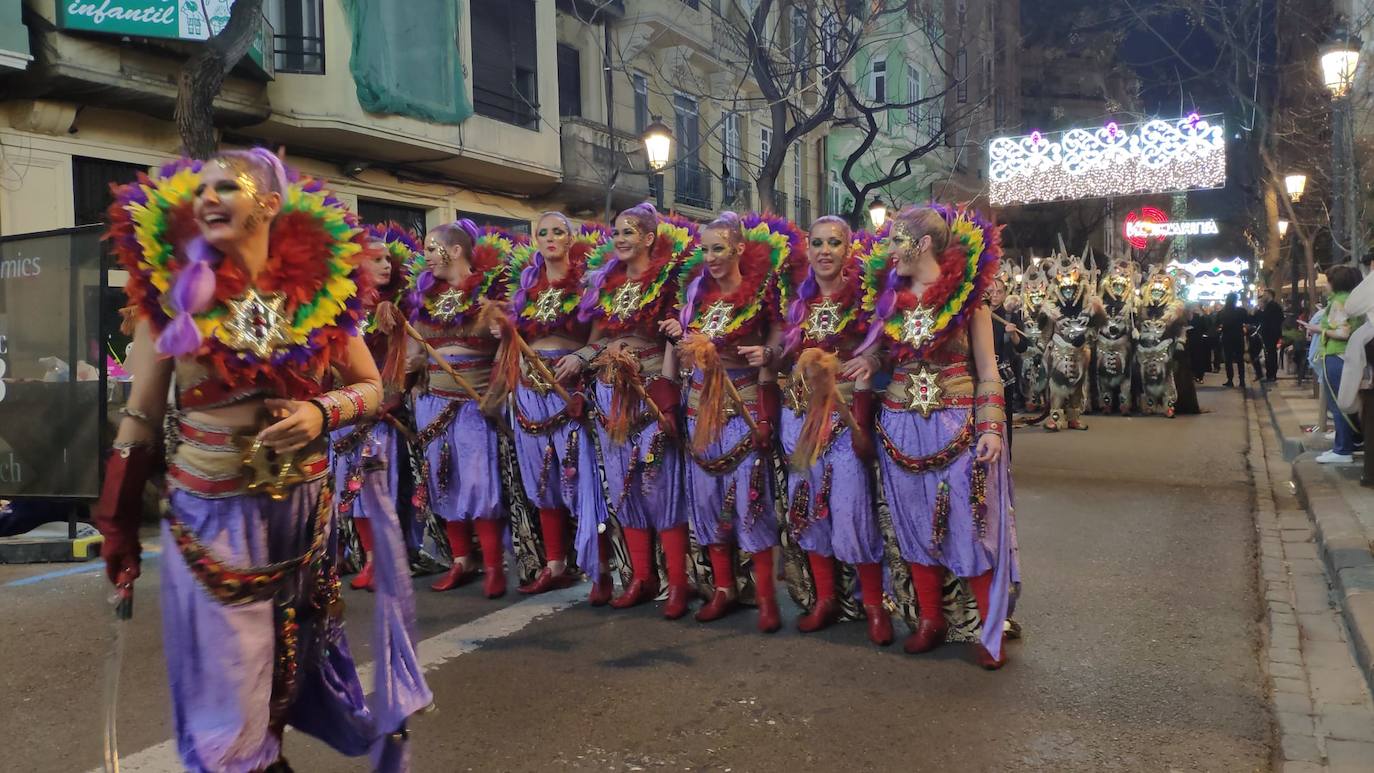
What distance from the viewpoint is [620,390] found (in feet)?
16.7

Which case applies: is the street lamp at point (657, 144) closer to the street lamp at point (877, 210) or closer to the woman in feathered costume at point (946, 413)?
the street lamp at point (877, 210)

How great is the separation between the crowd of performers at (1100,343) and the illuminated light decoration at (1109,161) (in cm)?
638

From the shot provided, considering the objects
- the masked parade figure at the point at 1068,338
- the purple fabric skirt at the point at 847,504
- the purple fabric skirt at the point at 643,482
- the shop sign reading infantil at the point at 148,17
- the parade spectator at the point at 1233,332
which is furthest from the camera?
the parade spectator at the point at 1233,332

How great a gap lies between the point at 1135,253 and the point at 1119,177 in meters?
22.0

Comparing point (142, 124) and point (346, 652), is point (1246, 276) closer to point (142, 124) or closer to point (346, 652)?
point (142, 124)

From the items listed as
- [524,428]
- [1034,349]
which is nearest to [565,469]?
[524,428]

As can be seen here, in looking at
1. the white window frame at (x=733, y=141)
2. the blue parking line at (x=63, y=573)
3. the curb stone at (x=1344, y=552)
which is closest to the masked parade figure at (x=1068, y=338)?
the curb stone at (x=1344, y=552)

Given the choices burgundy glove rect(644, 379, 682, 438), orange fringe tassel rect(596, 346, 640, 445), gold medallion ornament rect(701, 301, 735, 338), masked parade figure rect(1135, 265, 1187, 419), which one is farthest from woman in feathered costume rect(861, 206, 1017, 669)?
masked parade figure rect(1135, 265, 1187, 419)

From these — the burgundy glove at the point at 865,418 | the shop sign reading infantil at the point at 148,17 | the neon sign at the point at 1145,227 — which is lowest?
the burgundy glove at the point at 865,418

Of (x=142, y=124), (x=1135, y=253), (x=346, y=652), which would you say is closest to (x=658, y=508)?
Answer: (x=346, y=652)

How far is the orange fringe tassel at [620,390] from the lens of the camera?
4980 millimetres

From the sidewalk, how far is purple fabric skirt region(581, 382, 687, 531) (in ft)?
9.88

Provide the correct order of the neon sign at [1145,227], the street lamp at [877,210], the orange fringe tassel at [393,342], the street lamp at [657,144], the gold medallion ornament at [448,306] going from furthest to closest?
the neon sign at [1145,227], the street lamp at [877,210], the street lamp at [657,144], the gold medallion ornament at [448,306], the orange fringe tassel at [393,342]

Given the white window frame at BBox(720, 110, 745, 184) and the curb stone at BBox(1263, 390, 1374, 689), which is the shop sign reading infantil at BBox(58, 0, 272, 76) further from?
the white window frame at BBox(720, 110, 745, 184)
